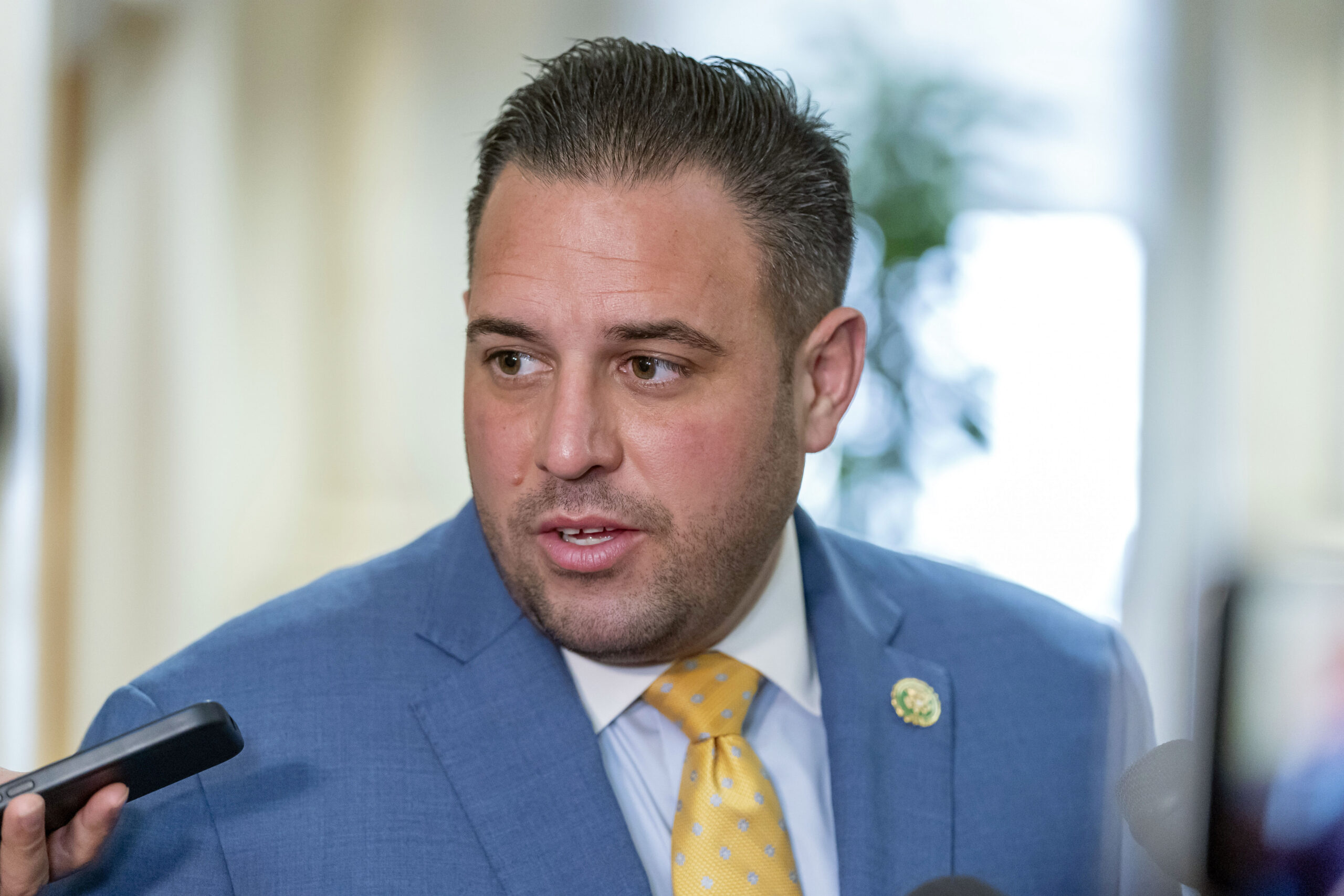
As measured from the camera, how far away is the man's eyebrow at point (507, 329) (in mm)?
1271

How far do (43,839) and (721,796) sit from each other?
26.0 inches

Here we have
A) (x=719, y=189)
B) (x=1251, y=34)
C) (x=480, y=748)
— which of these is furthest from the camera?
(x=1251, y=34)

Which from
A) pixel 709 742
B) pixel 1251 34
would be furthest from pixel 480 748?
pixel 1251 34

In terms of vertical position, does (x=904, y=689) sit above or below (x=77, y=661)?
above

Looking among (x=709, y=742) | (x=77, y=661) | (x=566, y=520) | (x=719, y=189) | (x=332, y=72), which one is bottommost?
(x=77, y=661)

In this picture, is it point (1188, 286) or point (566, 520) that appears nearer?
point (566, 520)

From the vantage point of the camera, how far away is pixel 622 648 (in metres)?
1.30

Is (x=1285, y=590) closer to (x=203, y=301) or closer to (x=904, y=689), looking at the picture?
(x=904, y=689)

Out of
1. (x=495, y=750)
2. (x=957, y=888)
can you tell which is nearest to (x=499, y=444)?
(x=495, y=750)

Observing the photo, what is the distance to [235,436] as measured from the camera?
3.78m

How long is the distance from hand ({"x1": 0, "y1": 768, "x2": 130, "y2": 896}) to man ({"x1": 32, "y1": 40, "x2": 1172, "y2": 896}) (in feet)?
0.54

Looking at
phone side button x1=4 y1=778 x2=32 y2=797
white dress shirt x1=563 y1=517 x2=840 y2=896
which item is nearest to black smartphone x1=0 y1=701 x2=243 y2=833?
phone side button x1=4 y1=778 x2=32 y2=797

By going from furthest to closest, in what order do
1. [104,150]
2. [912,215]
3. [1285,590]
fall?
[912,215], [104,150], [1285,590]

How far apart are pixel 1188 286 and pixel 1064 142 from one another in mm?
630
